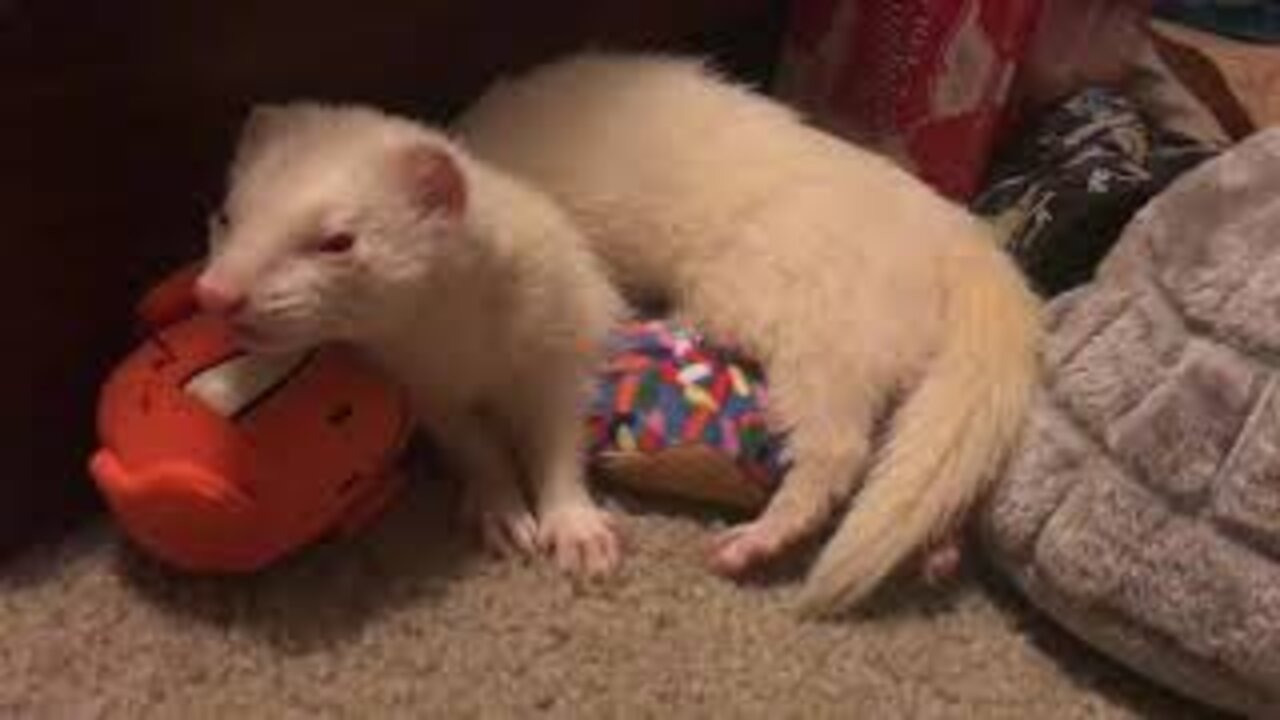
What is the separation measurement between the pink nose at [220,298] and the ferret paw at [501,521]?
0.93ft

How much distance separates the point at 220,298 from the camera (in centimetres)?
105

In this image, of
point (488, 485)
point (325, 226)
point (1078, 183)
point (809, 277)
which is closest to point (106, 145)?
point (325, 226)

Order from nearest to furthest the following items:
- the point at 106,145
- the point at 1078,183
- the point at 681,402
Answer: the point at 106,145 < the point at 681,402 < the point at 1078,183

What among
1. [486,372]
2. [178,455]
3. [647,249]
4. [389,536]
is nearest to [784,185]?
[647,249]

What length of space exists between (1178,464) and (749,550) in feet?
0.92

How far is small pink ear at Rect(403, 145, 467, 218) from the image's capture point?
3.68 ft

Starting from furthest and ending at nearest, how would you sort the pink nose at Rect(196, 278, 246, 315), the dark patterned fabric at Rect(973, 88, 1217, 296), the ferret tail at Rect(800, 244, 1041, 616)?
the dark patterned fabric at Rect(973, 88, 1217, 296)
the ferret tail at Rect(800, 244, 1041, 616)
the pink nose at Rect(196, 278, 246, 315)

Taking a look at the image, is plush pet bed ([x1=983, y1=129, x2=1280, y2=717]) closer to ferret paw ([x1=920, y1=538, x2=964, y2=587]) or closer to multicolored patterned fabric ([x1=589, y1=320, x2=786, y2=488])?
ferret paw ([x1=920, y1=538, x2=964, y2=587])

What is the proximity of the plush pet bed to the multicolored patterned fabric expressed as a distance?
17cm

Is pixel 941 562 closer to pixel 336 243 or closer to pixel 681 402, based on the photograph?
pixel 681 402

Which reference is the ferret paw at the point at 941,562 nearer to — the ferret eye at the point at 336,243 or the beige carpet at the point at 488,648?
the beige carpet at the point at 488,648

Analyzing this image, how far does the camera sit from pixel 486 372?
4.16 ft

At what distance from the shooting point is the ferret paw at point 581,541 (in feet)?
4.05

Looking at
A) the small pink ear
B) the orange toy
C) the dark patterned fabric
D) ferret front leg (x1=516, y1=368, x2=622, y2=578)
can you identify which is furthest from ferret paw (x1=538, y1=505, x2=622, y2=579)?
the dark patterned fabric
